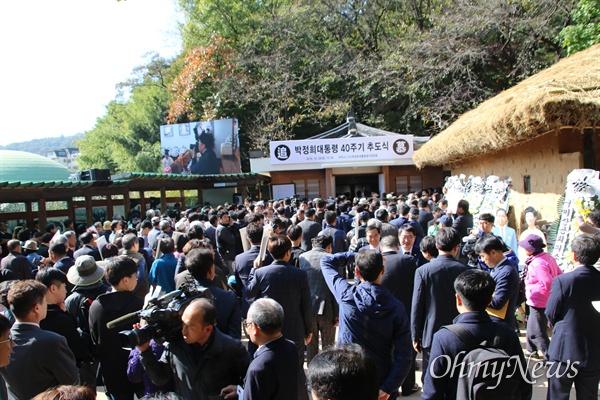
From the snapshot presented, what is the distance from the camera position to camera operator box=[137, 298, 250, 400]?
2.58m

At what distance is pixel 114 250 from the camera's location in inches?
207

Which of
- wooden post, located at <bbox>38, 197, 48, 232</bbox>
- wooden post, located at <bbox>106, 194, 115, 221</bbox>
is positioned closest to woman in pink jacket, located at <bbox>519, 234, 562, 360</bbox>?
wooden post, located at <bbox>38, 197, 48, 232</bbox>

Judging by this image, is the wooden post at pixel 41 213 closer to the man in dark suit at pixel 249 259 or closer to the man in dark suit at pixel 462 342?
the man in dark suit at pixel 249 259

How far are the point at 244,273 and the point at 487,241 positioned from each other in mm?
2510

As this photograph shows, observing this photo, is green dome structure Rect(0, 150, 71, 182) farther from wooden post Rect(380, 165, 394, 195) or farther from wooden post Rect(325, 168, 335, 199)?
wooden post Rect(380, 165, 394, 195)

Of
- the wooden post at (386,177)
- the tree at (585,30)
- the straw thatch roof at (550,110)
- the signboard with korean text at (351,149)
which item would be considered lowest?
→ the wooden post at (386,177)

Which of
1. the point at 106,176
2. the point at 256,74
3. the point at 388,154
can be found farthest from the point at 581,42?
the point at 256,74

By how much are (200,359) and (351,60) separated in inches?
1014

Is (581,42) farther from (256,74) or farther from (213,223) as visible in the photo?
(256,74)

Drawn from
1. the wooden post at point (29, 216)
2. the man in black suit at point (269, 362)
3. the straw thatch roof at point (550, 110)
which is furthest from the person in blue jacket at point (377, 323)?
the wooden post at point (29, 216)

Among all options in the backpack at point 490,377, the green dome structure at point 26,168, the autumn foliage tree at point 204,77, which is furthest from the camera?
the autumn foliage tree at point 204,77

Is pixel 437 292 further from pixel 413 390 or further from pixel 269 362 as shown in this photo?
pixel 269 362

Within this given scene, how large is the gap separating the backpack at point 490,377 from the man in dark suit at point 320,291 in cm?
245

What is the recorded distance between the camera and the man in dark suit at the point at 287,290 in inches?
160
